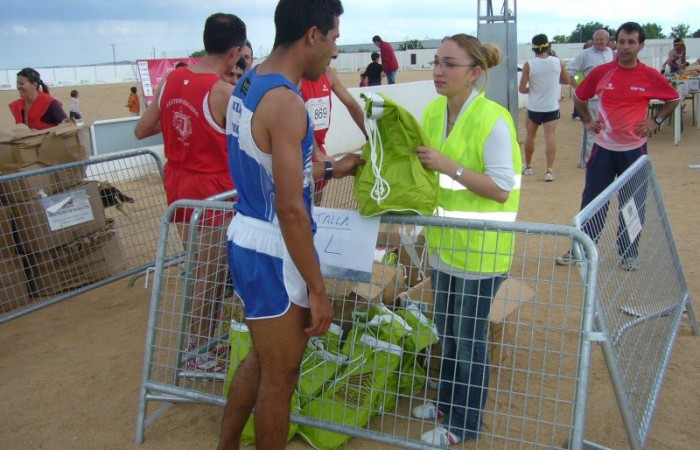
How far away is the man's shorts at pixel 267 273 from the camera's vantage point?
233 cm

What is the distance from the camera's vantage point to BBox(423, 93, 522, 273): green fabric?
2.80 meters

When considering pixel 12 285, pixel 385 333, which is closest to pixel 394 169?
pixel 385 333

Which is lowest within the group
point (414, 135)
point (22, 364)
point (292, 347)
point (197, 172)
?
point (22, 364)

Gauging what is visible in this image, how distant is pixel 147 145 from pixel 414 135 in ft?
32.8

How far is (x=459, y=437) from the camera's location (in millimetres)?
3092

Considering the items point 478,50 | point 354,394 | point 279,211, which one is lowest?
point 354,394

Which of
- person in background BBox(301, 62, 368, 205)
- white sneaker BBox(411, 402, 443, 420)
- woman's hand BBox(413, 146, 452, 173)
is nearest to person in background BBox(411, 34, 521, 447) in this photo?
woman's hand BBox(413, 146, 452, 173)

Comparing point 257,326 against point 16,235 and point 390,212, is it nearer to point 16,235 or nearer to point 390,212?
point 390,212

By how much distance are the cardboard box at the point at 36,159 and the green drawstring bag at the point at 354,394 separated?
3329mm

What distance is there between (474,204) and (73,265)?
13.4 feet

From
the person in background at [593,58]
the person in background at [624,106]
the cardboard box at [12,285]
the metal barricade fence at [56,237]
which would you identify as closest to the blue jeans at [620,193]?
the person in background at [624,106]

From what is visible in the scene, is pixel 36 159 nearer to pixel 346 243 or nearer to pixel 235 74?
pixel 235 74

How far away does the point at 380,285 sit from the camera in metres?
3.35

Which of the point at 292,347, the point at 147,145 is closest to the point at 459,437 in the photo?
the point at 292,347
